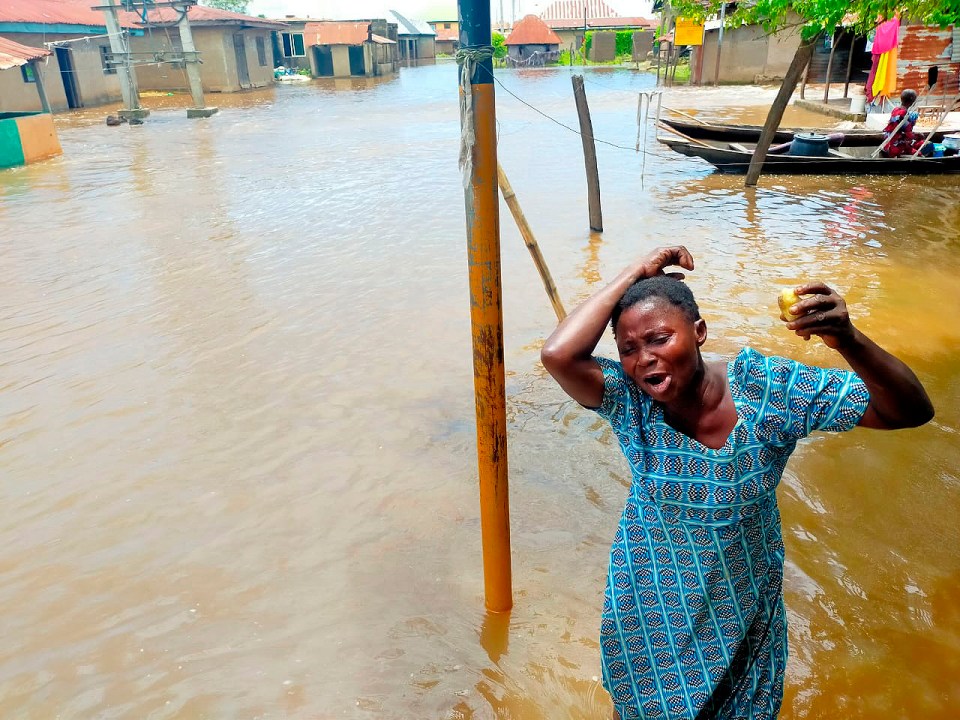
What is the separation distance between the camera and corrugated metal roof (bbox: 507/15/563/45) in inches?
2060

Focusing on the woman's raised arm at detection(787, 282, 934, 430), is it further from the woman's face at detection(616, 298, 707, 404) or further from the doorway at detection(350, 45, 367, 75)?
the doorway at detection(350, 45, 367, 75)

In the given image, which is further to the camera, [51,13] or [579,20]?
[579,20]

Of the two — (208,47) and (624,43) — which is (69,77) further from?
(624,43)

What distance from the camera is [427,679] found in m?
2.79

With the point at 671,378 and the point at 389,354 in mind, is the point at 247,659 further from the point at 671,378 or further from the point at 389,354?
the point at 389,354

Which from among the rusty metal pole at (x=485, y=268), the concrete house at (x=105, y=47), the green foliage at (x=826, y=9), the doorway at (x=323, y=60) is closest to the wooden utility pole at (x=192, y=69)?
the concrete house at (x=105, y=47)

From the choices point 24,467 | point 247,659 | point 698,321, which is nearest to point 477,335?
point 698,321

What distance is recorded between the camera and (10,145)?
1508cm

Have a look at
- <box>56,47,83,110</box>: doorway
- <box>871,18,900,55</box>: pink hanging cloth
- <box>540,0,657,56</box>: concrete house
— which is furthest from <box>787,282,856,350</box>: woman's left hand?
<box>540,0,657,56</box>: concrete house

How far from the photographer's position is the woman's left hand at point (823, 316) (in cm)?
136

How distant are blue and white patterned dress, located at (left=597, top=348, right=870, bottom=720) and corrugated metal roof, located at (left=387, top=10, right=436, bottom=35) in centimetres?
5781

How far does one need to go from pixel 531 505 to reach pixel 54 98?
27.4 meters

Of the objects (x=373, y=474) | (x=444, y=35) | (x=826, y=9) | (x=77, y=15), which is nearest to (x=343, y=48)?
(x=77, y=15)

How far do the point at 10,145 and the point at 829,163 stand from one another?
15419 millimetres
